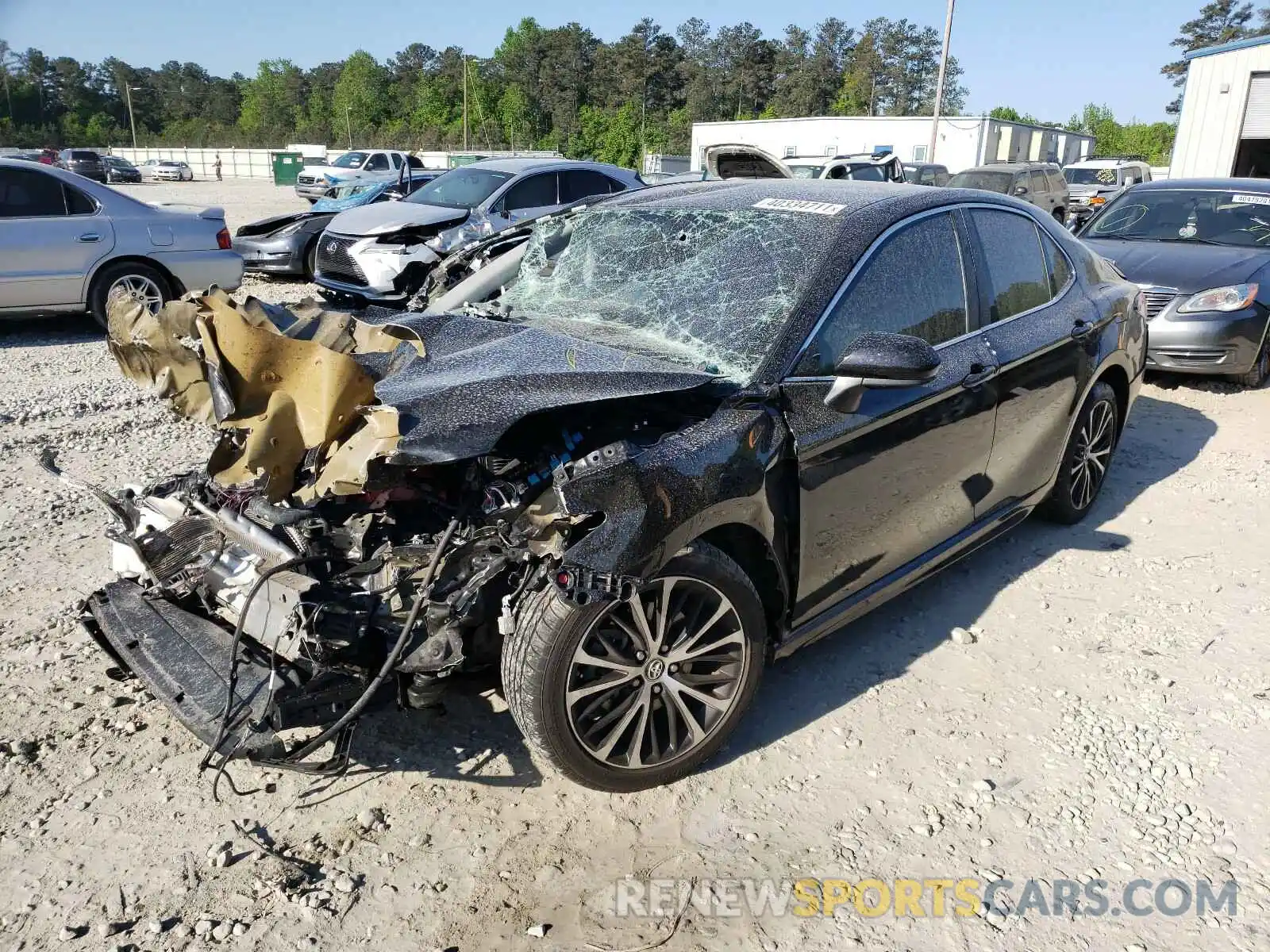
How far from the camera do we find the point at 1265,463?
599cm

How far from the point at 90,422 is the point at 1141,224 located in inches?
360

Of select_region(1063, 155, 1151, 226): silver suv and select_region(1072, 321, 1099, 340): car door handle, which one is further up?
select_region(1063, 155, 1151, 226): silver suv

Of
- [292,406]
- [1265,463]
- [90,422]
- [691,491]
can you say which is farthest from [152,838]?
[1265,463]

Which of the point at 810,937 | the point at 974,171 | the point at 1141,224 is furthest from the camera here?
the point at 974,171

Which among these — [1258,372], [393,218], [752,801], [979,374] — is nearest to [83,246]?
[393,218]

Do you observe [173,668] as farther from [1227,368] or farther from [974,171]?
[974,171]

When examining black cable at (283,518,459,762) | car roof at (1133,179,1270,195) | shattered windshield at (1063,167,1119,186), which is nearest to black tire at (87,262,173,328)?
black cable at (283,518,459,762)

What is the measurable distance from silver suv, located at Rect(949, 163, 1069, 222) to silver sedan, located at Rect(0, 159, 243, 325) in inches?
552

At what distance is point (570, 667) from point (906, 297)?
1888 mm

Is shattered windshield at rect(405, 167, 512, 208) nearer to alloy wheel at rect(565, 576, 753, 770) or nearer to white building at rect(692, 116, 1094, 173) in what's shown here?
alloy wheel at rect(565, 576, 753, 770)

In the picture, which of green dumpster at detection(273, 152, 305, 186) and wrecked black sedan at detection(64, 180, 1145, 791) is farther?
green dumpster at detection(273, 152, 305, 186)

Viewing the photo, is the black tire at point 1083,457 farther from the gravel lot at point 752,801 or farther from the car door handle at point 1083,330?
the gravel lot at point 752,801

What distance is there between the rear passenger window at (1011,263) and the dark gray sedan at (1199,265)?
11.2 ft

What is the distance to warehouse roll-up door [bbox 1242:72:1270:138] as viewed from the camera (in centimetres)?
2045
